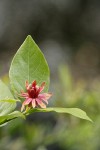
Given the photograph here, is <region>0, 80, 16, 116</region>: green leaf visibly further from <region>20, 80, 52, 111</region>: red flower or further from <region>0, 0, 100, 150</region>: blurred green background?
<region>0, 0, 100, 150</region>: blurred green background

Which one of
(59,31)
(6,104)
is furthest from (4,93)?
(59,31)

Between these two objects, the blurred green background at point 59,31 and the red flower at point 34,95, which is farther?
the blurred green background at point 59,31

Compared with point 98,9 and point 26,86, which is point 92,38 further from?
point 26,86

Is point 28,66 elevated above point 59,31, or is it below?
below

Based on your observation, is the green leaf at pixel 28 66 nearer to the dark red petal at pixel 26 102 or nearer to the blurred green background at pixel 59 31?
the dark red petal at pixel 26 102

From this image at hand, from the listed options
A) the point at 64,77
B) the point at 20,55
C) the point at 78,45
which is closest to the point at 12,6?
the point at 78,45

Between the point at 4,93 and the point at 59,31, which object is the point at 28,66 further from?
the point at 59,31

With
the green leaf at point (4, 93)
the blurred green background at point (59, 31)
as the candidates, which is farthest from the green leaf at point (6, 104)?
the blurred green background at point (59, 31)

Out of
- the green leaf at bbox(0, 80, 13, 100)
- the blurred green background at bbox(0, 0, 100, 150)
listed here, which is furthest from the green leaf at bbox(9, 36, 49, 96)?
the blurred green background at bbox(0, 0, 100, 150)
